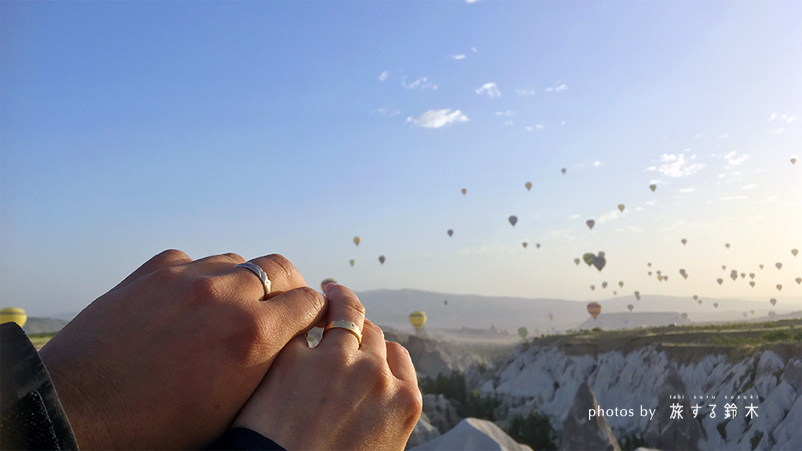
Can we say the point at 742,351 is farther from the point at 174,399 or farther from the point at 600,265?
the point at 174,399

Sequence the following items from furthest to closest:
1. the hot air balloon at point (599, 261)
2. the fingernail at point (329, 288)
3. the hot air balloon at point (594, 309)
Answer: the hot air balloon at point (594, 309) < the hot air balloon at point (599, 261) < the fingernail at point (329, 288)

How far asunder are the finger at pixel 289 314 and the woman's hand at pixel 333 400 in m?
0.03

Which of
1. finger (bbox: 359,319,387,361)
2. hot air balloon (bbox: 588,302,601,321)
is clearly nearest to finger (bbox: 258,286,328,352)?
finger (bbox: 359,319,387,361)

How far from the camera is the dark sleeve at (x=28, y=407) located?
2.57 feet

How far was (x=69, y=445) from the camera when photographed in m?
0.80

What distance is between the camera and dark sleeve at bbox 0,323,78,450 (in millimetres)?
783

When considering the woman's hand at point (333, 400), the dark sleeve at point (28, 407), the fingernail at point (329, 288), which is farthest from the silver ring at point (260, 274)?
the dark sleeve at point (28, 407)

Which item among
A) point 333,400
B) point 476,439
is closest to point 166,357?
point 333,400

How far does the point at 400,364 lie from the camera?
1.43 metres

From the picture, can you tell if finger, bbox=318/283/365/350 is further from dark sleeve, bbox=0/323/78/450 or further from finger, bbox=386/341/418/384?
dark sleeve, bbox=0/323/78/450

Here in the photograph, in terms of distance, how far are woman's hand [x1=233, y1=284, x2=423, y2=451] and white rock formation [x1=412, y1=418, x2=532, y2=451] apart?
13.3m

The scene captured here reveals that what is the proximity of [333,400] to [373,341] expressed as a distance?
9.6 inches

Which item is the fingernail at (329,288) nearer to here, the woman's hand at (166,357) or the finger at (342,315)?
the finger at (342,315)

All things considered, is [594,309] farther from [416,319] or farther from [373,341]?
[373,341]
